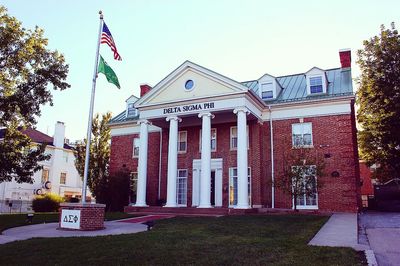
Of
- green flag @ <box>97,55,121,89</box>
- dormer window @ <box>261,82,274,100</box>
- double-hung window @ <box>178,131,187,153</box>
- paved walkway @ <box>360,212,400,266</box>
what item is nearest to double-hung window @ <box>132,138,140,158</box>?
double-hung window @ <box>178,131,187,153</box>

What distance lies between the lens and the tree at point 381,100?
84.5 ft

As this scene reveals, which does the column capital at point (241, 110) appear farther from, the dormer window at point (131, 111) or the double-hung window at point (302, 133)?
the dormer window at point (131, 111)

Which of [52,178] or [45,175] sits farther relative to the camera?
[52,178]

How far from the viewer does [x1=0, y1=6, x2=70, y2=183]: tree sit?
1998 centimetres

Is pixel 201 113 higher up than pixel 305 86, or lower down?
lower down

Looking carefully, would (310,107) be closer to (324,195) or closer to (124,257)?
(324,195)

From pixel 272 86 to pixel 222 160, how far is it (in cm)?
634

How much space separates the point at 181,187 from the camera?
26.3 meters

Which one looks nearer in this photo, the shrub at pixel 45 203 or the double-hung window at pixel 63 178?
the shrub at pixel 45 203

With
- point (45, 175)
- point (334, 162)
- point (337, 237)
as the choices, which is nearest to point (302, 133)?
point (334, 162)

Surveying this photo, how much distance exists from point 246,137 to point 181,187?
7025 mm

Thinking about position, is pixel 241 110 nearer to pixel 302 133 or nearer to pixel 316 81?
pixel 302 133

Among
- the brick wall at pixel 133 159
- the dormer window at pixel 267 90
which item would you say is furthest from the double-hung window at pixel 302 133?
the brick wall at pixel 133 159

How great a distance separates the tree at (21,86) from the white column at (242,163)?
10.7 metres
